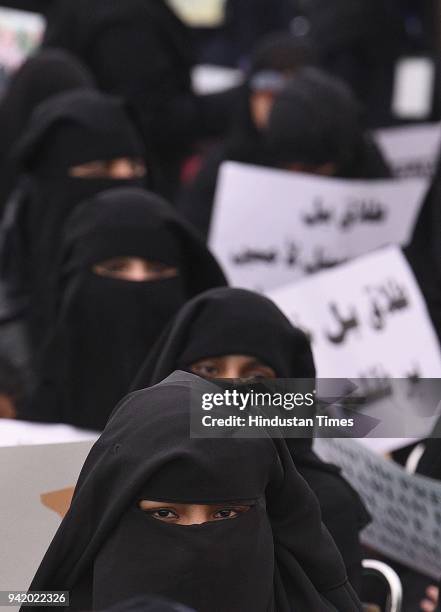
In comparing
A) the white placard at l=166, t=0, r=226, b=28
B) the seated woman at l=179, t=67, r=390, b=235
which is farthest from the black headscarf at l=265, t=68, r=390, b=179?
the white placard at l=166, t=0, r=226, b=28

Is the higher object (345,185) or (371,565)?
(371,565)

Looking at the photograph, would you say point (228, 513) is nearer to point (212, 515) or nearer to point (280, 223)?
point (212, 515)

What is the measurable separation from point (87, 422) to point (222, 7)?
523cm

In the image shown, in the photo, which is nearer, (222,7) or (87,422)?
(87,422)

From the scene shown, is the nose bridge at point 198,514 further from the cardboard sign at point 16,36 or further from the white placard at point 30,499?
the cardboard sign at point 16,36

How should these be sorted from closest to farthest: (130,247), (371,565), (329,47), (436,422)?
(371,565) → (436,422) → (130,247) → (329,47)

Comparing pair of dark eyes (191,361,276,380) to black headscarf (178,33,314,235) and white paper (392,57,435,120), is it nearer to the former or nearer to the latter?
black headscarf (178,33,314,235)

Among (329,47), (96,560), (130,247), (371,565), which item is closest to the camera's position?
(96,560)

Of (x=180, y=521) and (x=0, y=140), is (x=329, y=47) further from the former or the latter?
(x=180, y=521)

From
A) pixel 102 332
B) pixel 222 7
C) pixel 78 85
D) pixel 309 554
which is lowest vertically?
pixel 222 7

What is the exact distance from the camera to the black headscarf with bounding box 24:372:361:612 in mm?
2410

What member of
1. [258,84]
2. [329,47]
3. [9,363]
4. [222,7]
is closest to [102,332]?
[9,363]

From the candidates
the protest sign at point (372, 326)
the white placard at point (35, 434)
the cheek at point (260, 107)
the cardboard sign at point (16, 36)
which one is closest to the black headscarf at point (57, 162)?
the cheek at point (260, 107)

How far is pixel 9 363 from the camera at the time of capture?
5.14m
